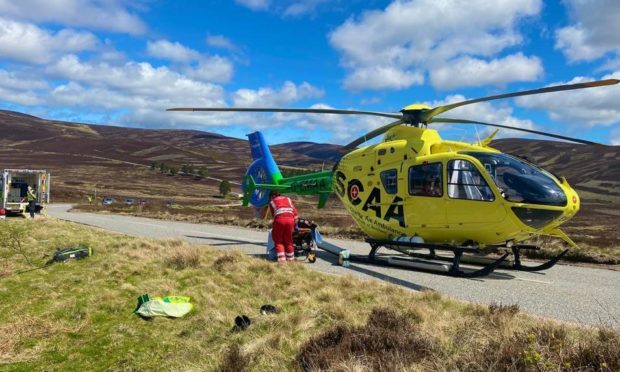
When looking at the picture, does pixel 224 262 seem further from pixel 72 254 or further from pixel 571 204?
pixel 571 204

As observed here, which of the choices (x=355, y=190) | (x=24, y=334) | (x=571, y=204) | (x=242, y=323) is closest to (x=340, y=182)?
(x=355, y=190)

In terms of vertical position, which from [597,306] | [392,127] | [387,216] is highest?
[392,127]

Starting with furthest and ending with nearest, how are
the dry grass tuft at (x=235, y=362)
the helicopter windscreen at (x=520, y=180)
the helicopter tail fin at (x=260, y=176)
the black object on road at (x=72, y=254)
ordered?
the helicopter tail fin at (x=260, y=176), the black object on road at (x=72, y=254), the helicopter windscreen at (x=520, y=180), the dry grass tuft at (x=235, y=362)

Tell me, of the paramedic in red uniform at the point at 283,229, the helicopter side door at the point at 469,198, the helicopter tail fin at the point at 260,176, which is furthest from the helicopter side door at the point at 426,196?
the helicopter tail fin at the point at 260,176

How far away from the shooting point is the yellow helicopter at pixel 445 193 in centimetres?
1140

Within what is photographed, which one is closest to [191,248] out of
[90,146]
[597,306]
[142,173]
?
[597,306]

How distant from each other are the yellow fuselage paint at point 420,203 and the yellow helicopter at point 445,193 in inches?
1.0

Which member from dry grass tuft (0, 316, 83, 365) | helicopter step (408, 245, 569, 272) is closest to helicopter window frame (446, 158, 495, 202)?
helicopter step (408, 245, 569, 272)

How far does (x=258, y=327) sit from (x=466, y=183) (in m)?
7.40

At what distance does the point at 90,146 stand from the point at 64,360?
195 meters

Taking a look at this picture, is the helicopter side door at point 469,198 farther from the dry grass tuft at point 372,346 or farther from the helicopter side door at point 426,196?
the dry grass tuft at point 372,346

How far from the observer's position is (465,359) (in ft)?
16.1

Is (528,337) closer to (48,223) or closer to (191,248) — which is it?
(191,248)

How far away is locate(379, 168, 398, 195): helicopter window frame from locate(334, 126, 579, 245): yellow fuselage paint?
0.06 metres
